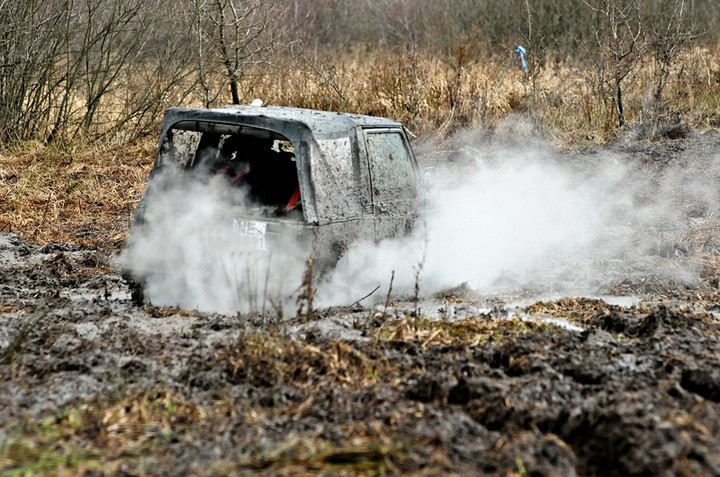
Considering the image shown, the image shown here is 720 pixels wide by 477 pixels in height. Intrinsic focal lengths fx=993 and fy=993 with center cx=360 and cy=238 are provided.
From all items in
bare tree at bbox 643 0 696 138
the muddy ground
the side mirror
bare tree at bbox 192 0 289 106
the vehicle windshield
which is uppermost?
bare tree at bbox 192 0 289 106

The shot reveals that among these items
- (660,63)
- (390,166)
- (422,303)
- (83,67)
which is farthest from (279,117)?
(660,63)

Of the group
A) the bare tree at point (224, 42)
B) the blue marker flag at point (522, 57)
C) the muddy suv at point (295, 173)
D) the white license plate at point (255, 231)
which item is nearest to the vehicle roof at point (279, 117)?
the muddy suv at point (295, 173)

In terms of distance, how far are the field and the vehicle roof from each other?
110cm

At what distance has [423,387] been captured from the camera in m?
5.38

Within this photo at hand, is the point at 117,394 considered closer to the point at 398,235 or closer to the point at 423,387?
the point at 423,387

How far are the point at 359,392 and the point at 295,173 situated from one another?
10.2 ft

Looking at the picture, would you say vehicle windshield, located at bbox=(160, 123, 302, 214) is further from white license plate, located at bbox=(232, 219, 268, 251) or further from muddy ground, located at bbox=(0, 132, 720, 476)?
muddy ground, located at bbox=(0, 132, 720, 476)

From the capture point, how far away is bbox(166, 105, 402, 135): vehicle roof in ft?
24.4

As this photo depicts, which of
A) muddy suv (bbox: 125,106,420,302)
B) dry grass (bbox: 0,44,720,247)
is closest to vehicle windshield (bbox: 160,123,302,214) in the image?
muddy suv (bbox: 125,106,420,302)

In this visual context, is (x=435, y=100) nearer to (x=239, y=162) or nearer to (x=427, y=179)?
(x=427, y=179)

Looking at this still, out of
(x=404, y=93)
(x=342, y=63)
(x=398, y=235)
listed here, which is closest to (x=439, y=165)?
(x=404, y=93)

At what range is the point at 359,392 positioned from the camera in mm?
5402

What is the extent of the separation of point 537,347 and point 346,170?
238cm

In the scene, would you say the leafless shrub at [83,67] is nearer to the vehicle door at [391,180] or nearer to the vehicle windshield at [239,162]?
the vehicle windshield at [239,162]
